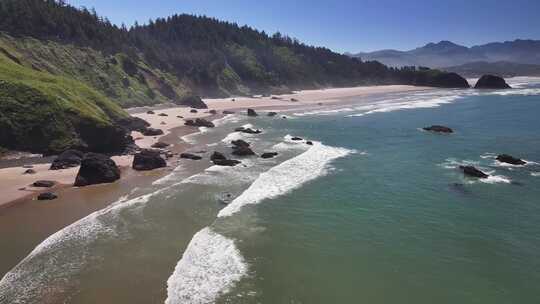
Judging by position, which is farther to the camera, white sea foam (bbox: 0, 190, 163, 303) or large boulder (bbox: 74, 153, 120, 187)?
large boulder (bbox: 74, 153, 120, 187)

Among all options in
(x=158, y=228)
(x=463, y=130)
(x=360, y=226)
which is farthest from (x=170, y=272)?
(x=463, y=130)

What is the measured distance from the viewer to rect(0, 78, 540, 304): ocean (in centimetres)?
1727

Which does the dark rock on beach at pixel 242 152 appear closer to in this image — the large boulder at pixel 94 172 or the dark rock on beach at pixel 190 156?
the dark rock on beach at pixel 190 156

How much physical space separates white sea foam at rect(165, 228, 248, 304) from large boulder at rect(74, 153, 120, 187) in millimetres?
14407

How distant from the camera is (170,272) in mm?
18656

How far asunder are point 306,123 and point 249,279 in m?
57.0

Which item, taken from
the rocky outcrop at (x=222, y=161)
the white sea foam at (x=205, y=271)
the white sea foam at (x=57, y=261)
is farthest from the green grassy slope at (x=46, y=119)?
the white sea foam at (x=205, y=271)

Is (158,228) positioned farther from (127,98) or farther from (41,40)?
(41,40)

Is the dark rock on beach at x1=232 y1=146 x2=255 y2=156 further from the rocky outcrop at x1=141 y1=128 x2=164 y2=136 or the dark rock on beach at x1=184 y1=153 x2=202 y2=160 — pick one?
the rocky outcrop at x1=141 y1=128 x2=164 y2=136

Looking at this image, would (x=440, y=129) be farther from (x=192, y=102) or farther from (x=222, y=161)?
(x=192, y=102)

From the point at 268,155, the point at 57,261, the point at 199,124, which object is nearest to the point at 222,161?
the point at 268,155

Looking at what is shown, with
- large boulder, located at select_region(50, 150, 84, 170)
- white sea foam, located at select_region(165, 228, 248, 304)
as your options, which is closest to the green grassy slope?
large boulder, located at select_region(50, 150, 84, 170)

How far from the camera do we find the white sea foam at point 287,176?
29.2m

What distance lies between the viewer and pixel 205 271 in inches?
746
